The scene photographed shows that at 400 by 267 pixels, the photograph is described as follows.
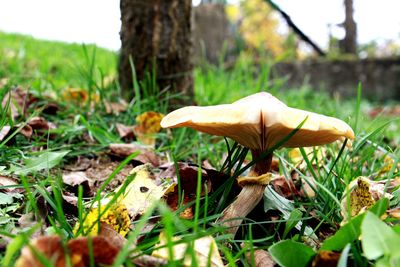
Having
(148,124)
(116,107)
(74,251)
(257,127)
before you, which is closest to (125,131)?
(148,124)

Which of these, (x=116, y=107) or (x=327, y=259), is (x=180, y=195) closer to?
(x=327, y=259)

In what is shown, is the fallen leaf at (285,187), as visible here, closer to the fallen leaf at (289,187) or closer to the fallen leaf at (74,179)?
the fallen leaf at (289,187)

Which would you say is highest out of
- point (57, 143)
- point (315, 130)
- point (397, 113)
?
point (315, 130)

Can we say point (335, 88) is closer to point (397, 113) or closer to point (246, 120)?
point (397, 113)

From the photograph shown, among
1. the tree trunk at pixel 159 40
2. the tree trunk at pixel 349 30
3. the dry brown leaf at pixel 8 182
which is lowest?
the dry brown leaf at pixel 8 182

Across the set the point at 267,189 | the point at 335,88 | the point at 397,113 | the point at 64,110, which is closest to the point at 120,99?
the point at 64,110

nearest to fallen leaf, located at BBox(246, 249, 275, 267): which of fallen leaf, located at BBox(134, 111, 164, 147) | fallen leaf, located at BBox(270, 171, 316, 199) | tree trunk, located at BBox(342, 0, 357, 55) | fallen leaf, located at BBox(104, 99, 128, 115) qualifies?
fallen leaf, located at BBox(270, 171, 316, 199)

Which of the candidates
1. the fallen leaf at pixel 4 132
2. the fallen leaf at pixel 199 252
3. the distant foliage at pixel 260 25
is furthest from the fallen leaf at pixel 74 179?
the distant foliage at pixel 260 25
